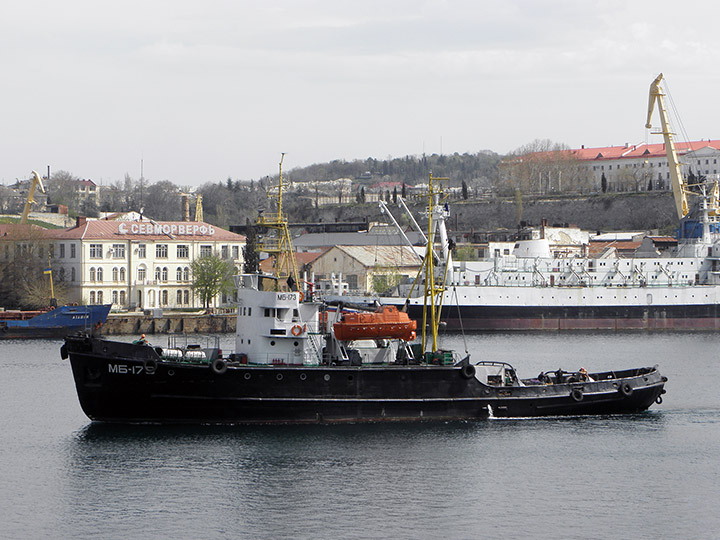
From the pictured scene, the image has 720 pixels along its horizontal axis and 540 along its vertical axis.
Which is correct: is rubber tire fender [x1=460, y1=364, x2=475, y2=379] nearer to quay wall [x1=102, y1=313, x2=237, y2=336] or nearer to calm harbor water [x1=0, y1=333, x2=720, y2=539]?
calm harbor water [x1=0, y1=333, x2=720, y2=539]

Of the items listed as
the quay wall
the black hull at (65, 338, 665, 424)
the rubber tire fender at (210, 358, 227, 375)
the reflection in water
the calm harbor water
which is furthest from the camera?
the quay wall

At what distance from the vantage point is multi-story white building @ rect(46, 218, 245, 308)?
7500cm

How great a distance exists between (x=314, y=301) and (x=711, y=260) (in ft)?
173

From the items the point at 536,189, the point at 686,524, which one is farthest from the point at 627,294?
the point at 536,189

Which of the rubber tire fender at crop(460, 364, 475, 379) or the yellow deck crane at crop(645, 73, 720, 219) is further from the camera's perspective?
the yellow deck crane at crop(645, 73, 720, 219)

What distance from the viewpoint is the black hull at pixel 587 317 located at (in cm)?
7256

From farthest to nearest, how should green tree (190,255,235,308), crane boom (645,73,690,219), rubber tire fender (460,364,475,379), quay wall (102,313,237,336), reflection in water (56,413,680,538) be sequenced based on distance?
crane boom (645,73,690,219) < green tree (190,255,235,308) < quay wall (102,313,237,336) < rubber tire fender (460,364,475,379) < reflection in water (56,413,680,538)

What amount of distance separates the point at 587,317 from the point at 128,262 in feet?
101

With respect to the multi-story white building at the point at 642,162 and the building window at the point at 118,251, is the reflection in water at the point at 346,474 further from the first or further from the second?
the multi-story white building at the point at 642,162


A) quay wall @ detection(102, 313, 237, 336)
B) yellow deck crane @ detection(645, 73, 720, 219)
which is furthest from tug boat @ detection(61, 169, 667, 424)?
yellow deck crane @ detection(645, 73, 720, 219)

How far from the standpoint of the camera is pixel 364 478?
27781 mm

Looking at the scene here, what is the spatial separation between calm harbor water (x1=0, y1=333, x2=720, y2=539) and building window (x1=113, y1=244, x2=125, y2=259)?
39.1 m

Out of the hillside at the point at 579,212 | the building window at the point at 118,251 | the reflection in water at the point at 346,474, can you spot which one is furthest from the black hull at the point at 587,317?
the hillside at the point at 579,212

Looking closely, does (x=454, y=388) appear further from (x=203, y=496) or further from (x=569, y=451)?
(x=203, y=496)
